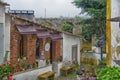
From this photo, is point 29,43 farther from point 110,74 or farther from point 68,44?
point 110,74

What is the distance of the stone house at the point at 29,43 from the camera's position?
17.5 meters

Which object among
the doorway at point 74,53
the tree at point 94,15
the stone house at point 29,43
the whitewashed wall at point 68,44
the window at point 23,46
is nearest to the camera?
the stone house at point 29,43

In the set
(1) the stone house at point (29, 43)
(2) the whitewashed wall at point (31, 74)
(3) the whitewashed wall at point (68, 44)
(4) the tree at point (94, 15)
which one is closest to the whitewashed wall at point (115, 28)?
(1) the stone house at point (29, 43)

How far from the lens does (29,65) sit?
65.3 feet

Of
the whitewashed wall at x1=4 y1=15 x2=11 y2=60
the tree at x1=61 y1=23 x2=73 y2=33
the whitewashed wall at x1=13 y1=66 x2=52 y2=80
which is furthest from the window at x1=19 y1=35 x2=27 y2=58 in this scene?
the tree at x1=61 y1=23 x2=73 y2=33

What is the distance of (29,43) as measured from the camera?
20.4m

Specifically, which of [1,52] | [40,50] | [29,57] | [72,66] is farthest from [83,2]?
[1,52]

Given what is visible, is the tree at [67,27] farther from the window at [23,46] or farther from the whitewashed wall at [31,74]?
the window at [23,46]

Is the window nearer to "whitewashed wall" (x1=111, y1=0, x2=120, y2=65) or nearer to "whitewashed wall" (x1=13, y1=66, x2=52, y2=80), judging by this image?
"whitewashed wall" (x1=13, y1=66, x2=52, y2=80)

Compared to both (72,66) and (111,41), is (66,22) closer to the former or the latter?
(72,66)

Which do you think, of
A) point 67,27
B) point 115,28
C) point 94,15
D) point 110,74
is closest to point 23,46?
point 115,28

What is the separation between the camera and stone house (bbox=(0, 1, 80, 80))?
1747 centimetres

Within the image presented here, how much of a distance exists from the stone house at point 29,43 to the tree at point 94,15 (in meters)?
5.10

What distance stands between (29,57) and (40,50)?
7.03ft
